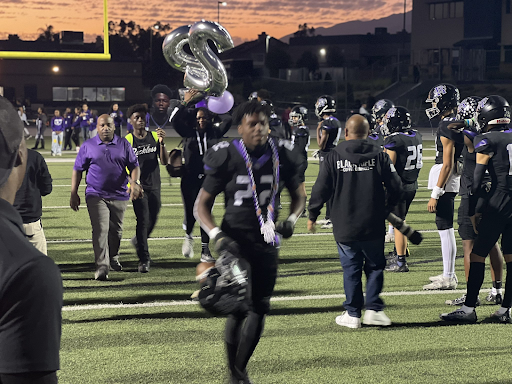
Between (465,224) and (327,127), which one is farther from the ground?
(327,127)

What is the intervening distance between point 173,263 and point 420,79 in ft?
191

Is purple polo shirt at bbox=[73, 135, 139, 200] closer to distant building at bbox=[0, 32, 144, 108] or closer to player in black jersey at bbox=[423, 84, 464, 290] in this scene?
Result: player in black jersey at bbox=[423, 84, 464, 290]

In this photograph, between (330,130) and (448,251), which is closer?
(448,251)

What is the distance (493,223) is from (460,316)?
952 mm

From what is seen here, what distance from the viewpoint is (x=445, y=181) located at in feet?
24.7

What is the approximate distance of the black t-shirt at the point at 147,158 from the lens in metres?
8.92

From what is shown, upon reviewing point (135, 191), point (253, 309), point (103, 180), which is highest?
point (103, 180)

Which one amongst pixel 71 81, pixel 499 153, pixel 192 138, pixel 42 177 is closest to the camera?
pixel 499 153

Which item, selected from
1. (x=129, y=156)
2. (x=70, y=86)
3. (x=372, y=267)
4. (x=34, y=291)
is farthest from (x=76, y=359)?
(x=70, y=86)

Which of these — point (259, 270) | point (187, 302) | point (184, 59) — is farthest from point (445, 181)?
point (184, 59)

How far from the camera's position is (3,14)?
19875 mm

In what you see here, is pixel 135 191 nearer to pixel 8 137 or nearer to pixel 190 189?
pixel 190 189

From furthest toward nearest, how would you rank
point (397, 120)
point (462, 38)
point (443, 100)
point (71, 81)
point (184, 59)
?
1. point (71, 81)
2. point (462, 38)
3. point (184, 59)
4. point (397, 120)
5. point (443, 100)

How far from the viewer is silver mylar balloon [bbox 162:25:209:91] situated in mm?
9337
